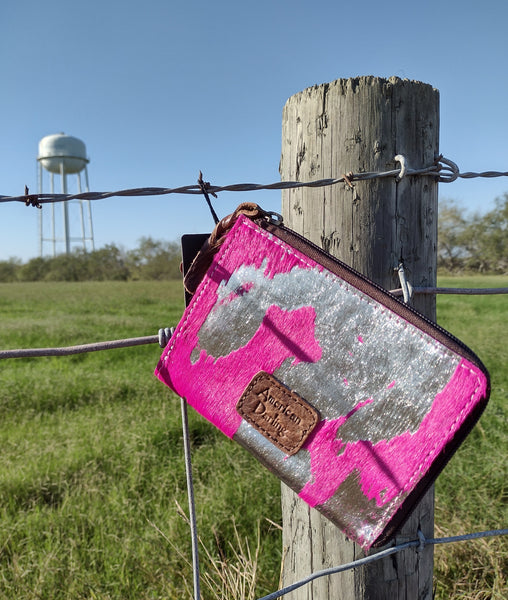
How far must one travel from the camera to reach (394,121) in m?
1.02

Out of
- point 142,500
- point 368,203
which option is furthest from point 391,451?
point 142,500

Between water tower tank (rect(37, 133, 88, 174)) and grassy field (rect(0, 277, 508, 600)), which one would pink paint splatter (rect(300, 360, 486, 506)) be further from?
water tower tank (rect(37, 133, 88, 174))

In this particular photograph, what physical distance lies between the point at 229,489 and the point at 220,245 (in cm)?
178

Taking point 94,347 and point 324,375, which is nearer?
point 324,375

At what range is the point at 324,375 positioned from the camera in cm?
82

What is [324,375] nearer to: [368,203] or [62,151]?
[368,203]

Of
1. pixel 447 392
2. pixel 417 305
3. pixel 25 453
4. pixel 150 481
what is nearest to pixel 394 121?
pixel 417 305

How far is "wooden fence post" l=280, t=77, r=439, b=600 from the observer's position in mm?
1023

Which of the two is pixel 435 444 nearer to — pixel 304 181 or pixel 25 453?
pixel 304 181

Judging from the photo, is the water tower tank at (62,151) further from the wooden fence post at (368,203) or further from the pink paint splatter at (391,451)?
the pink paint splatter at (391,451)

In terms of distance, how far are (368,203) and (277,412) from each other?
51 centimetres

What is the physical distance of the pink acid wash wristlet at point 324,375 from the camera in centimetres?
75

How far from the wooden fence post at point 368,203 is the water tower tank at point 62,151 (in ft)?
114

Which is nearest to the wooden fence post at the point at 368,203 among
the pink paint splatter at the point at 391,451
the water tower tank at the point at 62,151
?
the pink paint splatter at the point at 391,451
